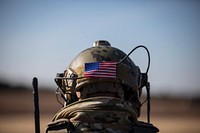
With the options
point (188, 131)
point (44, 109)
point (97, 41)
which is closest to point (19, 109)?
point (44, 109)

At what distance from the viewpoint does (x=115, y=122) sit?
5688 millimetres

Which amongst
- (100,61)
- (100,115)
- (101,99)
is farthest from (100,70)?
(100,115)

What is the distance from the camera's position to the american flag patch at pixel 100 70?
621 centimetres

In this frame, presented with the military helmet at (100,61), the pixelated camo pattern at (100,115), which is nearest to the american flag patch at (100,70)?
the military helmet at (100,61)

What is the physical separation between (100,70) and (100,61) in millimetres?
332

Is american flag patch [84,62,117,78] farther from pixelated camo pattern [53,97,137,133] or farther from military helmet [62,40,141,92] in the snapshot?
pixelated camo pattern [53,97,137,133]

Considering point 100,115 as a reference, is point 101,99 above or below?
above

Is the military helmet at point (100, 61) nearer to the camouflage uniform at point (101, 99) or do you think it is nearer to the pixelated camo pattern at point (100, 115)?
the camouflage uniform at point (101, 99)

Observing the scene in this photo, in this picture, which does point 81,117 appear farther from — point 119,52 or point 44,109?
point 44,109

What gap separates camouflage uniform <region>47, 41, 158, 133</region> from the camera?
5.63 meters

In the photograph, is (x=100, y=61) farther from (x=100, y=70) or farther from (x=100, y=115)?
(x=100, y=115)

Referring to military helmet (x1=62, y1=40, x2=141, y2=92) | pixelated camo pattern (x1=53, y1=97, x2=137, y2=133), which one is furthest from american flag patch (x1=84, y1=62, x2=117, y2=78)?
pixelated camo pattern (x1=53, y1=97, x2=137, y2=133)

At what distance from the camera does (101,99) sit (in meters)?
5.73

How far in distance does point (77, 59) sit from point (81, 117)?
4.56 feet
